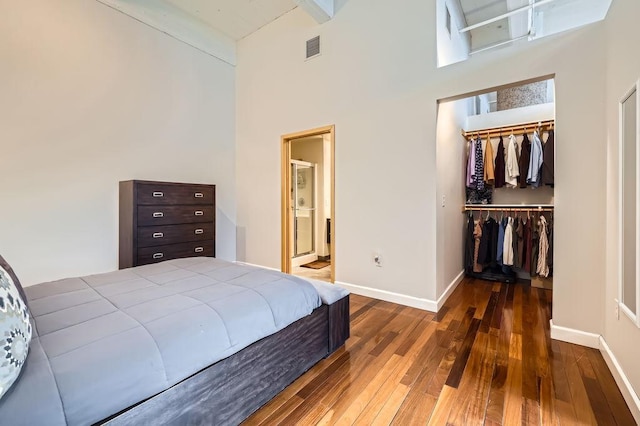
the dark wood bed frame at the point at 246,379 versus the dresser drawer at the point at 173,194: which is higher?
the dresser drawer at the point at 173,194

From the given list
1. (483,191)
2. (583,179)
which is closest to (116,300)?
(583,179)

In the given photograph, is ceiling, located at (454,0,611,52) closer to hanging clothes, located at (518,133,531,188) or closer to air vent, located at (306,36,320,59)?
hanging clothes, located at (518,133,531,188)

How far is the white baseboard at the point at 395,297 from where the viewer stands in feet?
8.71

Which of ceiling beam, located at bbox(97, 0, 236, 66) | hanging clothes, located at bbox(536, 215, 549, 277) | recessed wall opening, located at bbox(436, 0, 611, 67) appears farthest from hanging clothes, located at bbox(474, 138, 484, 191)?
ceiling beam, located at bbox(97, 0, 236, 66)

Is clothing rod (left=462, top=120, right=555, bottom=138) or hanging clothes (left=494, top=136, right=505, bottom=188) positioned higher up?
clothing rod (left=462, top=120, right=555, bottom=138)

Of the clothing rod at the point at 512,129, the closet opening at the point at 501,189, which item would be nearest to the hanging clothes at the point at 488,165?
the closet opening at the point at 501,189

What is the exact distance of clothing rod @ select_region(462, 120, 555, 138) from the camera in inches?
136

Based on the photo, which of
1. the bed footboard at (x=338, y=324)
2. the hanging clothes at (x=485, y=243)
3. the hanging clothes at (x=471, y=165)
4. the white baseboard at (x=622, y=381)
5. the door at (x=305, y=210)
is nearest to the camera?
the white baseboard at (x=622, y=381)

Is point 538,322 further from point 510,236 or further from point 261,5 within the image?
point 261,5

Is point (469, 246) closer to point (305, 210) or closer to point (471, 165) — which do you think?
point (471, 165)

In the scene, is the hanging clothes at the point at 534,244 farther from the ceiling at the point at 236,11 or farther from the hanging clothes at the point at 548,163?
the ceiling at the point at 236,11

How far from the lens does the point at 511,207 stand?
3.50 meters

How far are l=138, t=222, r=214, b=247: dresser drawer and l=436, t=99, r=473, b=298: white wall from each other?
2781mm

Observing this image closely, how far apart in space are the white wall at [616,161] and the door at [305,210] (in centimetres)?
378
